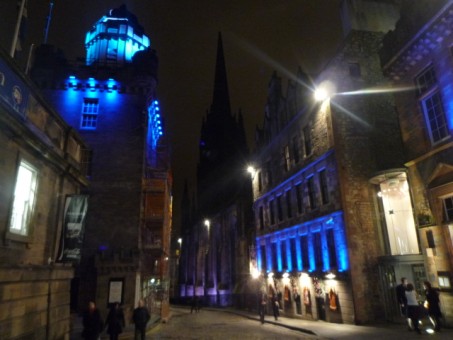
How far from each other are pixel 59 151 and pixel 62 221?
250 centimetres

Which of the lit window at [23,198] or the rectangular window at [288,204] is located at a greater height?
the rectangular window at [288,204]

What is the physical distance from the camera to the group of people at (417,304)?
12.8m

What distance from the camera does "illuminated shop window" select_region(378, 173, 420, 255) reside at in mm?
17516

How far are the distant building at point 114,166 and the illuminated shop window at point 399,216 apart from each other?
51.8ft

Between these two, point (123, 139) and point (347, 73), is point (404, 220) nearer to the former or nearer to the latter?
point (347, 73)

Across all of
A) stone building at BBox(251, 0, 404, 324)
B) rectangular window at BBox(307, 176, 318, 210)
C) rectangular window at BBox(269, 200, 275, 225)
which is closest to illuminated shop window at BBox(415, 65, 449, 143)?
stone building at BBox(251, 0, 404, 324)

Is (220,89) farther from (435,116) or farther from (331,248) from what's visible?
(435,116)

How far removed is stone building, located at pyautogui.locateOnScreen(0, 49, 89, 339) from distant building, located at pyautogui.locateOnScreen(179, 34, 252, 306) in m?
30.3

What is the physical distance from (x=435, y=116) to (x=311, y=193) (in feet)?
34.6

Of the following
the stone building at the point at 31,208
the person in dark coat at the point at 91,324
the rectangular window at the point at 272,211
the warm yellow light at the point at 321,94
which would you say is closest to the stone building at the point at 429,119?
the warm yellow light at the point at 321,94

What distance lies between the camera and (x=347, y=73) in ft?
72.9

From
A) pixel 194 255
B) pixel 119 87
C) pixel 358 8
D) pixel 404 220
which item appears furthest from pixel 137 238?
pixel 194 255

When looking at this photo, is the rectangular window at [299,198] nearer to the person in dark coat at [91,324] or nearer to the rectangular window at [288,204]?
the rectangular window at [288,204]

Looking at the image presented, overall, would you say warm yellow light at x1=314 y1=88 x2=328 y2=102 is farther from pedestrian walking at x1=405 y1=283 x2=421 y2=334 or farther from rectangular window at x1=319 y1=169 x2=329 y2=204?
pedestrian walking at x1=405 y1=283 x2=421 y2=334
